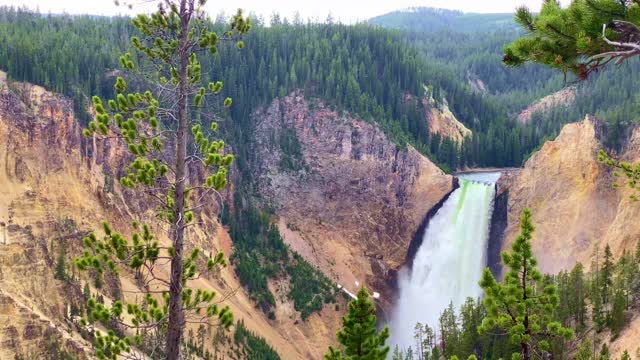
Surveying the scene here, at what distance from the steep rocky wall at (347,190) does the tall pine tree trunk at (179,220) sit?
203 feet

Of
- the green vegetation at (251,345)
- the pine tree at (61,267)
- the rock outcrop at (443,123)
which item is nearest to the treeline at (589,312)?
the green vegetation at (251,345)

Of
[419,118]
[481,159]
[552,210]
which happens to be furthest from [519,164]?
[552,210]

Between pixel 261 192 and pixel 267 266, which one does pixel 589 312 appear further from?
pixel 261 192

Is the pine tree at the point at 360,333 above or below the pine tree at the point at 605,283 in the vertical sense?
above

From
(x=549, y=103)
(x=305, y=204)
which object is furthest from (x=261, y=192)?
(x=549, y=103)

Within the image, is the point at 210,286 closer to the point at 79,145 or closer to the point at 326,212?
the point at 79,145

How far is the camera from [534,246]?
67.5 meters

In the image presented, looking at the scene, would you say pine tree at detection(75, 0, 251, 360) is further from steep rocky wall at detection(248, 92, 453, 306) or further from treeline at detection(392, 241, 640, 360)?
steep rocky wall at detection(248, 92, 453, 306)

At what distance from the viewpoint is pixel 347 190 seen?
8250cm

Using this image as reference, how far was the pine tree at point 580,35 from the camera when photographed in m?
12.1

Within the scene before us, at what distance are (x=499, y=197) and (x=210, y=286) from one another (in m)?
33.7

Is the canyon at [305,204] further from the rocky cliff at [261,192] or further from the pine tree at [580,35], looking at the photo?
the pine tree at [580,35]

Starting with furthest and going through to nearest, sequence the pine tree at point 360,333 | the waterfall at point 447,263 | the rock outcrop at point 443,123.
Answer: the rock outcrop at point 443,123
the waterfall at point 447,263
the pine tree at point 360,333

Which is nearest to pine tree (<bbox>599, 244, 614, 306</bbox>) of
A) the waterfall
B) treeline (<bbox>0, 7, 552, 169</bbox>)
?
the waterfall
